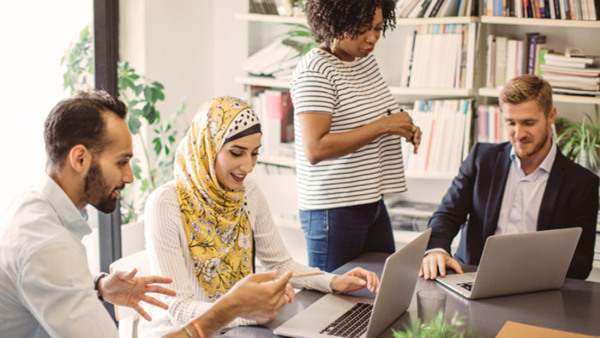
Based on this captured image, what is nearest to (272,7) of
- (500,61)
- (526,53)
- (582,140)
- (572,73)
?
(500,61)

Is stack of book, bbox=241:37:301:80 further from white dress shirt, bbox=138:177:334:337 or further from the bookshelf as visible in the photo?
white dress shirt, bbox=138:177:334:337

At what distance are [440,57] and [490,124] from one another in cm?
40

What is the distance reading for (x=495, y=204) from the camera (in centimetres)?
219

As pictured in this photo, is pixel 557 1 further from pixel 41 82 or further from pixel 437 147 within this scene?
pixel 41 82

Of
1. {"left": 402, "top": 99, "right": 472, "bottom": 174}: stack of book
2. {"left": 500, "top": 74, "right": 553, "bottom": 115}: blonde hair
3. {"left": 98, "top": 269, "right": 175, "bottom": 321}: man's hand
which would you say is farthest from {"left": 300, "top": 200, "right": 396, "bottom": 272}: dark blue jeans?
{"left": 402, "top": 99, "right": 472, "bottom": 174}: stack of book

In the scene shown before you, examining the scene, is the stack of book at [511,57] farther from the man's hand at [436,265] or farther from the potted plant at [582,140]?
the man's hand at [436,265]

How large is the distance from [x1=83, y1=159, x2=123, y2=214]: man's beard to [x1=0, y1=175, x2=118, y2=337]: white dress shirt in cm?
9

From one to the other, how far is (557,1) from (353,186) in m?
1.51

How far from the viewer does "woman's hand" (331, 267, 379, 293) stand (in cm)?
172

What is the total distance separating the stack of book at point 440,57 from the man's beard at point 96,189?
84.1 inches

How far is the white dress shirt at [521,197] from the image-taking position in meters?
2.18

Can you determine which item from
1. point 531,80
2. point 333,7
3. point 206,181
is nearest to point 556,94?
point 531,80

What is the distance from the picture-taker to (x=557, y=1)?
116 inches

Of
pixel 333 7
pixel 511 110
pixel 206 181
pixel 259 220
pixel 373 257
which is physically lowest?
pixel 373 257
